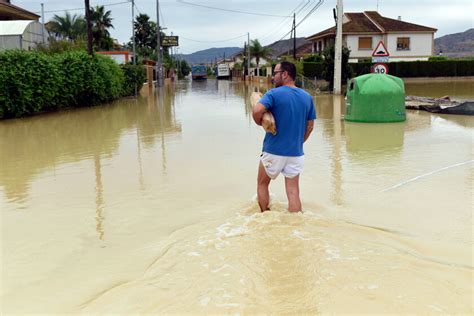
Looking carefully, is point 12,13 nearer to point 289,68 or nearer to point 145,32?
point 289,68

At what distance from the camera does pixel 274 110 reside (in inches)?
202

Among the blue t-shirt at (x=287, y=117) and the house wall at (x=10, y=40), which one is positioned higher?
the house wall at (x=10, y=40)

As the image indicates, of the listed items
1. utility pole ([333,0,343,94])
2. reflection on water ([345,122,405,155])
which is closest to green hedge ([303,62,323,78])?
utility pole ([333,0,343,94])

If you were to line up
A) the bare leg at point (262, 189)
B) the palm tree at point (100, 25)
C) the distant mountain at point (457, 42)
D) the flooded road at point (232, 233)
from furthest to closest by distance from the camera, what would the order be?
the distant mountain at point (457, 42)
the palm tree at point (100, 25)
the bare leg at point (262, 189)
the flooded road at point (232, 233)

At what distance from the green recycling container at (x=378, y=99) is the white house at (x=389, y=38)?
40.3 m

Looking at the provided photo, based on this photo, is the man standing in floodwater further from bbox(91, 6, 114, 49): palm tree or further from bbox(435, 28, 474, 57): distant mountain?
bbox(435, 28, 474, 57): distant mountain

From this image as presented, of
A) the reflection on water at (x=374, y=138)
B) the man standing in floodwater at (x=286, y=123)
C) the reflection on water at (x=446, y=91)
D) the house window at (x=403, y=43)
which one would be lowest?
the reflection on water at (x=374, y=138)

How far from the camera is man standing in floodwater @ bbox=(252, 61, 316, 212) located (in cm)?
510

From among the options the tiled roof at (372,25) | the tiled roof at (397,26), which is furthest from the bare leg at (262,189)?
the tiled roof at (397,26)

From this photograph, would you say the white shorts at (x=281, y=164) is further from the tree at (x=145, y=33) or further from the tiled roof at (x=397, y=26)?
the tree at (x=145, y=33)

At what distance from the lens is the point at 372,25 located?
183ft

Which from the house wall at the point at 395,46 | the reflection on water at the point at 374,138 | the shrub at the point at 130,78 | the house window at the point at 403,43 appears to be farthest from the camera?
the house window at the point at 403,43

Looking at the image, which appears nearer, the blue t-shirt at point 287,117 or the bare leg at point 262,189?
the blue t-shirt at point 287,117

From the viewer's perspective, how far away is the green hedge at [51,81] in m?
17.9
